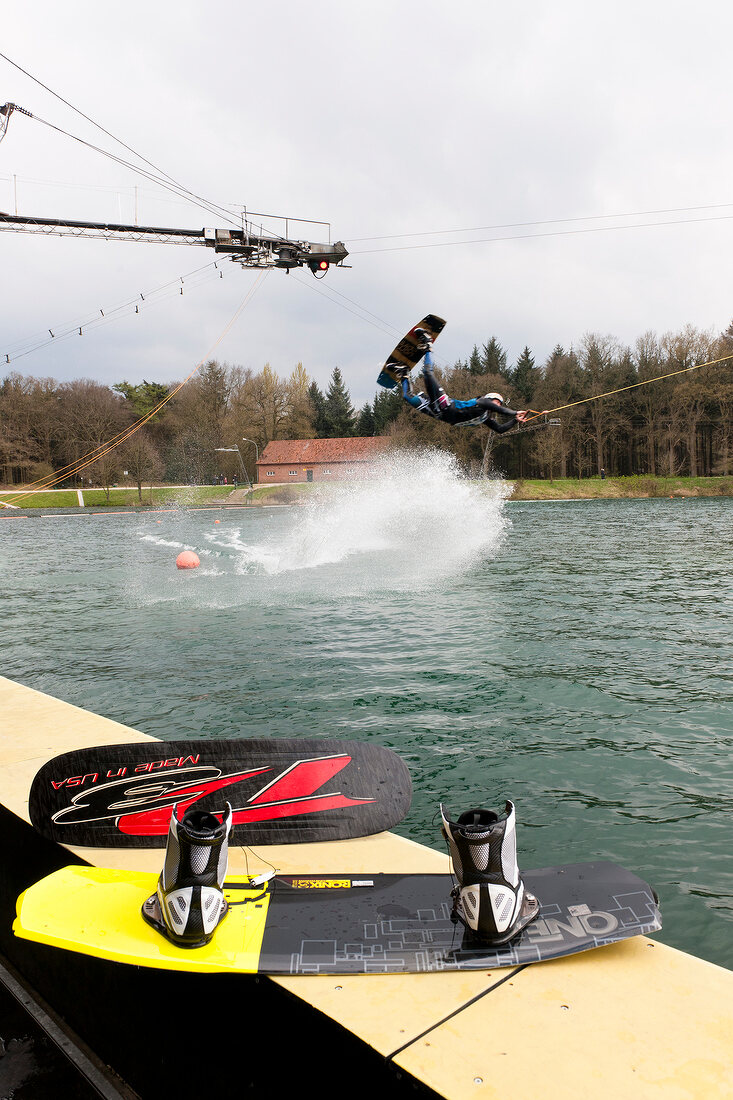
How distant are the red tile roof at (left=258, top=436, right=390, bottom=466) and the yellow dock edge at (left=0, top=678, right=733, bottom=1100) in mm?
79148

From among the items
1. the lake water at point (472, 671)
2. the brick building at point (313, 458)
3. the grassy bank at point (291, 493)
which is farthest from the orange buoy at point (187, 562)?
the brick building at point (313, 458)

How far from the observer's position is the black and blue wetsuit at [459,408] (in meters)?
6.42

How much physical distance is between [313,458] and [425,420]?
70.4 feet

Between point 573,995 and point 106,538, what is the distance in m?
33.4

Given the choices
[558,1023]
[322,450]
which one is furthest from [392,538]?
[322,450]

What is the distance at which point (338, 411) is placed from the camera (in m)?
105

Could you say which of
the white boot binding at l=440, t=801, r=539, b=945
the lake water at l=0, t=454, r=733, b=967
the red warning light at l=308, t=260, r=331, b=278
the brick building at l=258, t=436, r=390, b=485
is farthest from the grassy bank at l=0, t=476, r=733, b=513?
the white boot binding at l=440, t=801, r=539, b=945

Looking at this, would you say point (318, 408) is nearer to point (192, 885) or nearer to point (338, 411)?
point (338, 411)

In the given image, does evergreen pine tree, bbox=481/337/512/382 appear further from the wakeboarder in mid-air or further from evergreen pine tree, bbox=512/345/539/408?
the wakeboarder in mid-air

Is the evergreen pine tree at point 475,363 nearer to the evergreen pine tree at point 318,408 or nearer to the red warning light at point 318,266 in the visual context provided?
the evergreen pine tree at point 318,408

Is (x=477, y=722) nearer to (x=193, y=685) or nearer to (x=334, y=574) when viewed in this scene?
(x=193, y=685)

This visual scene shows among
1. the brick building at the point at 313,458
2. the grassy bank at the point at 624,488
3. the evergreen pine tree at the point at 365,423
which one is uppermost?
the evergreen pine tree at the point at 365,423

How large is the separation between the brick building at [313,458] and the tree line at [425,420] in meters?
3.20

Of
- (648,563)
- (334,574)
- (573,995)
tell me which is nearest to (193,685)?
(573,995)
